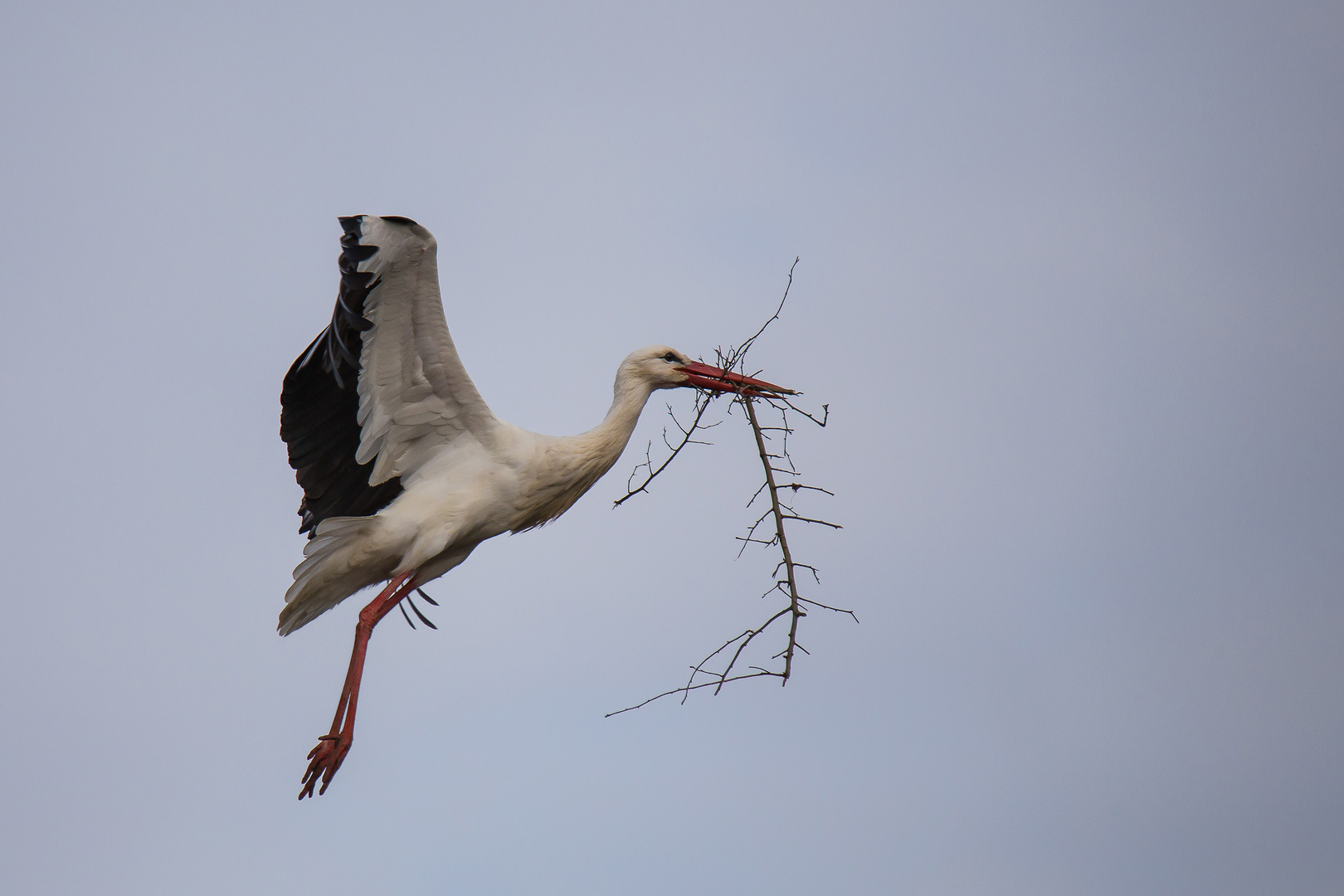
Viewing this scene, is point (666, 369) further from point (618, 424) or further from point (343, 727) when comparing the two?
point (343, 727)

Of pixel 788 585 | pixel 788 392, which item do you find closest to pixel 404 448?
pixel 788 392

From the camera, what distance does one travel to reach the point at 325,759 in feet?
16.3

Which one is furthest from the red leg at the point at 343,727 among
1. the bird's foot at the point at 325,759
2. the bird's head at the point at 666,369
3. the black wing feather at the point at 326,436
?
the bird's head at the point at 666,369

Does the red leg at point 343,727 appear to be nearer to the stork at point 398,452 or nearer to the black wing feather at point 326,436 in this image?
the stork at point 398,452

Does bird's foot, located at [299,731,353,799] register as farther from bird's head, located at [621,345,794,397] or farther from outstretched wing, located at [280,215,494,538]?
bird's head, located at [621,345,794,397]

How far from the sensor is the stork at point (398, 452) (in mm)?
5293

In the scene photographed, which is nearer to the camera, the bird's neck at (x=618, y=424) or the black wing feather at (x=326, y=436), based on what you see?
the black wing feather at (x=326, y=436)

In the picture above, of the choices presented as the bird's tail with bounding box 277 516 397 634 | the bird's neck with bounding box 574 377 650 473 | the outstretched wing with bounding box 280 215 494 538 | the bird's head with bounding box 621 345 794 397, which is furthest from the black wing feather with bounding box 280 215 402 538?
the bird's head with bounding box 621 345 794 397

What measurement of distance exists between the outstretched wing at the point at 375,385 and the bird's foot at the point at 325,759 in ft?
3.85

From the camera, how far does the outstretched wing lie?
16.9 feet

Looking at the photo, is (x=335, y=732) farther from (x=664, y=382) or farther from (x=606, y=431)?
(x=664, y=382)

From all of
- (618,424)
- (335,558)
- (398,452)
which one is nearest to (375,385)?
(398,452)

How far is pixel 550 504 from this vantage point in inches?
Result: 229

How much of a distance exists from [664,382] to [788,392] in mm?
964
